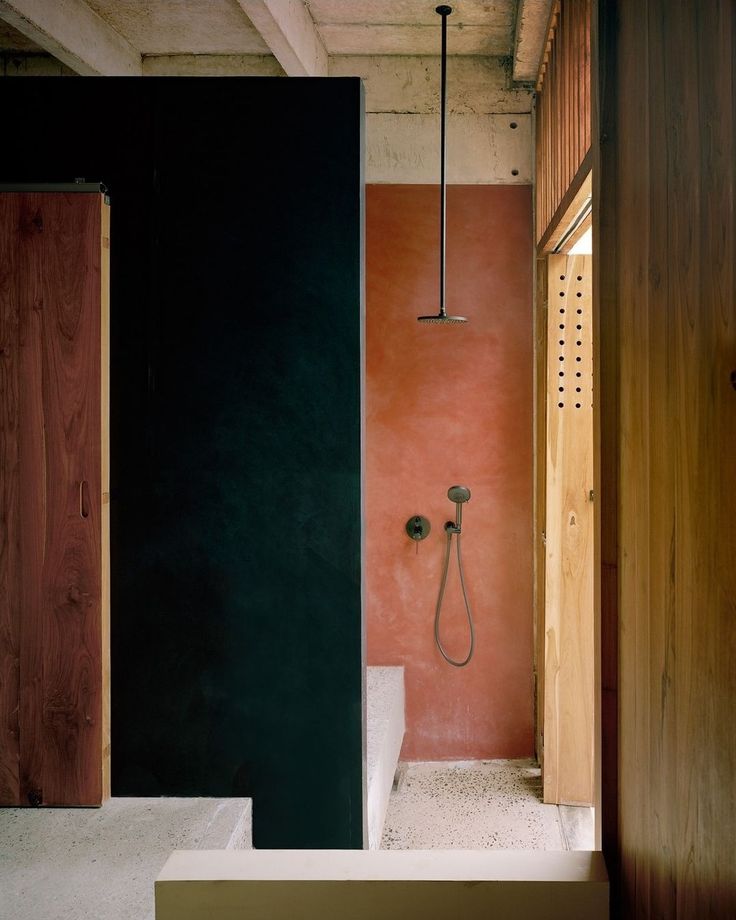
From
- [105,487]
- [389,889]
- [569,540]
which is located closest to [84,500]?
[105,487]

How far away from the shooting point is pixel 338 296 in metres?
2.20

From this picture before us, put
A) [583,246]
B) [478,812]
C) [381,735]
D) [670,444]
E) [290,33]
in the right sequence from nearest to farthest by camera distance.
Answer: [670,444], [381,735], [290,33], [478,812], [583,246]

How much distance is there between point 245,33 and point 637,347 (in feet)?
10.6

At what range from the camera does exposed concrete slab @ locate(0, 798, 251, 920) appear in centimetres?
173

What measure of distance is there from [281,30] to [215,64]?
931 millimetres

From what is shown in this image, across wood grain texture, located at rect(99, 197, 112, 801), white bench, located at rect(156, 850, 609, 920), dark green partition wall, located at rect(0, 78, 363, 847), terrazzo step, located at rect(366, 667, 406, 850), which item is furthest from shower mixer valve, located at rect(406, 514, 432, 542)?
white bench, located at rect(156, 850, 609, 920)

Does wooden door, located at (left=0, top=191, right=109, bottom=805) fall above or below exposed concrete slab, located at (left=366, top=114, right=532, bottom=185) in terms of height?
below

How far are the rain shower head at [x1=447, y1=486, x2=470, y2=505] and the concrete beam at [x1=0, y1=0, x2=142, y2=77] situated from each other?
2504 millimetres

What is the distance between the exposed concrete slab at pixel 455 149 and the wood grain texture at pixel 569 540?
618 mm

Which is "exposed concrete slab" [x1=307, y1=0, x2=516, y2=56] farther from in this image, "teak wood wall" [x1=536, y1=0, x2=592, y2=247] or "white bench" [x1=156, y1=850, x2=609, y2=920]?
"white bench" [x1=156, y1=850, x2=609, y2=920]

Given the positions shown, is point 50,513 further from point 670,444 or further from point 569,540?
point 569,540

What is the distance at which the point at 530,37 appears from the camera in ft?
10.6

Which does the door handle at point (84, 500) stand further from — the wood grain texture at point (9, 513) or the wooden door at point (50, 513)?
the wood grain texture at point (9, 513)

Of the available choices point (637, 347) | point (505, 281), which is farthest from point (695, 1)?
→ point (505, 281)
